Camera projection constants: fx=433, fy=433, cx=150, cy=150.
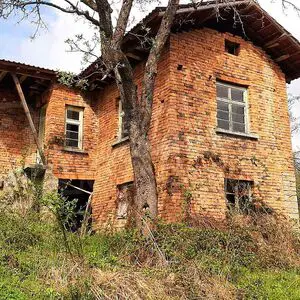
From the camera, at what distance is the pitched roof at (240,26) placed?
12.0 meters

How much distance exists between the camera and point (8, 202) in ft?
41.4

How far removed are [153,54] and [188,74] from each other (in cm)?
232

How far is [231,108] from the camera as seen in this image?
43.0 ft

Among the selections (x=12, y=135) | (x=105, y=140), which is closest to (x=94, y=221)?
(x=105, y=140)

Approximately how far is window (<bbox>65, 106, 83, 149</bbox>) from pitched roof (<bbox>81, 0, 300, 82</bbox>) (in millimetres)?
1405

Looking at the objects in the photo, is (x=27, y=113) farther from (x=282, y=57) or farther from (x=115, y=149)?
(x=282, y=57)

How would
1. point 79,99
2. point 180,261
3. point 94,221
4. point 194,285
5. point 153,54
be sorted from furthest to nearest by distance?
1. point 79,99
2. point 94,221
3. point 153,54
4. point 180,261
5. point 194,285

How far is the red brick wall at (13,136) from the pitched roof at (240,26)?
2.71 meters

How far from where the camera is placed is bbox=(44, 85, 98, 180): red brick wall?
47.8 feet

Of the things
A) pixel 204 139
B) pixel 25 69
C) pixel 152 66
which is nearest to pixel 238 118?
pixel 204 139

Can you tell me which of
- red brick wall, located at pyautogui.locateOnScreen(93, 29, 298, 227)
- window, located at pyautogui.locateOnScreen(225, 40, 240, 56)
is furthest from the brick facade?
window, located at pyautogui.locateOnScreen(225, 40, 240, 56)

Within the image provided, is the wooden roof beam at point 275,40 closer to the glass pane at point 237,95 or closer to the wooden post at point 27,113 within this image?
the glass pane at point 237,95

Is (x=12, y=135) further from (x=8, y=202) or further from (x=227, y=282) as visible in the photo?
(x=227, y=282)

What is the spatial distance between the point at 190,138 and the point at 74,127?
5.31 m
